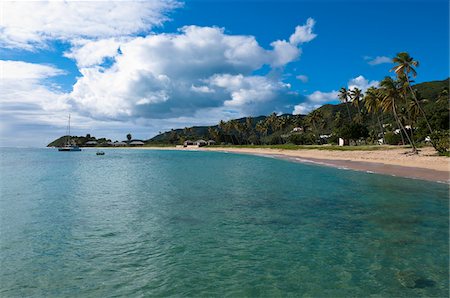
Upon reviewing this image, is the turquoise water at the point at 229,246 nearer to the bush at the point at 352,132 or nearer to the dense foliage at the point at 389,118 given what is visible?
the dense foliage at the point at 389,118

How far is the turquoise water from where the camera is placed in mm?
9078

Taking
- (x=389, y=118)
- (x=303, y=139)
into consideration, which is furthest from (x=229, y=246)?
(x=389, y=118)

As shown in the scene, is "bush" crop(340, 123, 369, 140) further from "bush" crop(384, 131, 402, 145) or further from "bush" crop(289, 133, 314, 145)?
"bush" crop(289, 133, 314, 145)

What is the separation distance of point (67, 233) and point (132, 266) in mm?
6200

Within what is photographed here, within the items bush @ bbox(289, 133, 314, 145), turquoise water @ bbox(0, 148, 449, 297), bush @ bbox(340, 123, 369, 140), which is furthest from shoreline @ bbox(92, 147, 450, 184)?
bush @ bbox(289, 133, 314, 145)

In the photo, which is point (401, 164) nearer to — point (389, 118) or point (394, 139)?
point (394, 139)

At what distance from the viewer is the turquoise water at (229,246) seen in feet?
29.8

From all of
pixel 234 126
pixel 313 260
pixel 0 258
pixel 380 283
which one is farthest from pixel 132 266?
pixel 234 126

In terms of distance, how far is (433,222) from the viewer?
1573 centimetres

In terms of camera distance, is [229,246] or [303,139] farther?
[303,139]

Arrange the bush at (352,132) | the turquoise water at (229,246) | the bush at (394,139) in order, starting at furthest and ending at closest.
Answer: the bush at (352,132), the bush at (394,139), the turquoise water at (229,246)

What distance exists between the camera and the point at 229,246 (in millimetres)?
12648

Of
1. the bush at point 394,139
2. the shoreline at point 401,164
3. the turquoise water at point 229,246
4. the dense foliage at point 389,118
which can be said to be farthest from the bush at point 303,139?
the turquoise water at point 229,246

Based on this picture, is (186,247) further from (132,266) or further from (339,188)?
(339,188)
